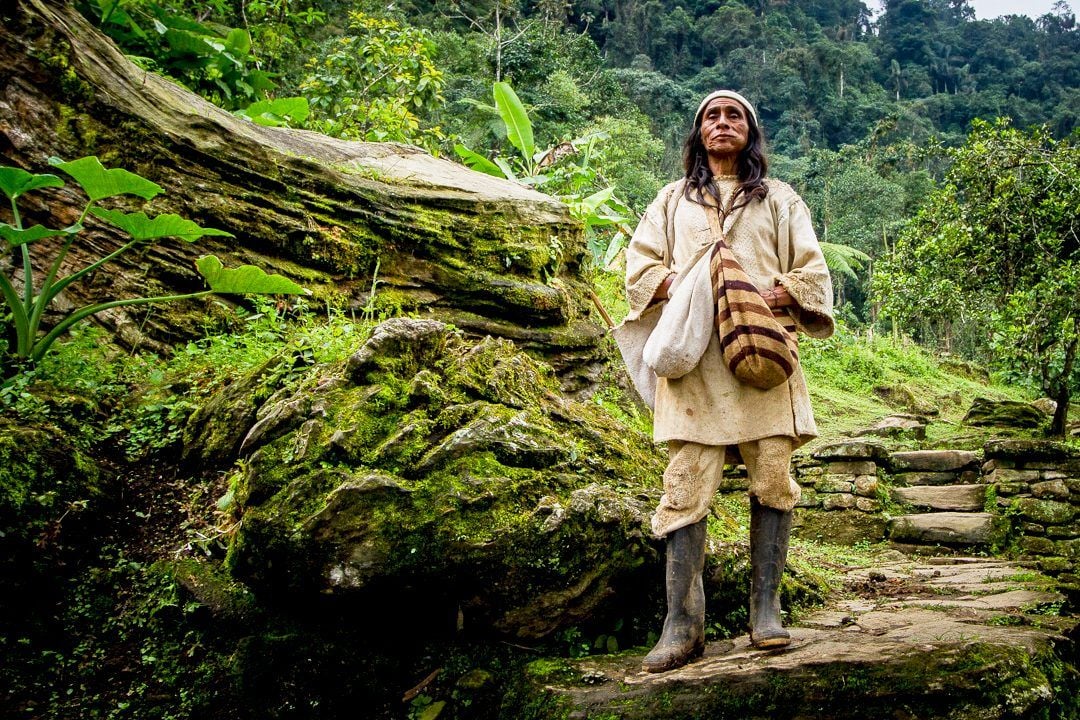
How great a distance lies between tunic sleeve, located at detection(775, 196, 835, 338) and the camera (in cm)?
279

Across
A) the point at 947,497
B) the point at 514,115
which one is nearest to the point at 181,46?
the point at 514,115

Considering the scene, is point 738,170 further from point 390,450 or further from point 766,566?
point 390,450

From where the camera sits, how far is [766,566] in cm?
271

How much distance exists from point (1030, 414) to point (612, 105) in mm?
18230

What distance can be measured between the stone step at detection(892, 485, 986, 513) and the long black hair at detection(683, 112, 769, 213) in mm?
4378

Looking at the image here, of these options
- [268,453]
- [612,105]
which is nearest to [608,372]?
[268,453]

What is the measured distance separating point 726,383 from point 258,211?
11.4 feet

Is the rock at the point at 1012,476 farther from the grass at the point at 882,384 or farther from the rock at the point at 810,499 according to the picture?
the grass at the point at 882,384

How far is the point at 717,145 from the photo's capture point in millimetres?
3018

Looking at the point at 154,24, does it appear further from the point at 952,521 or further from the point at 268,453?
the point at 952,521

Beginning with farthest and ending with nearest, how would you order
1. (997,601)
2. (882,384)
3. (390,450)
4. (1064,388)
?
(882,384) → (1064,388) → (997,601) → (390,450)

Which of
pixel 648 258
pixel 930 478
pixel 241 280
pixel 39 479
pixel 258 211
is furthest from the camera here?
pixel 930 478

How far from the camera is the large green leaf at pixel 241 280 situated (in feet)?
12.0

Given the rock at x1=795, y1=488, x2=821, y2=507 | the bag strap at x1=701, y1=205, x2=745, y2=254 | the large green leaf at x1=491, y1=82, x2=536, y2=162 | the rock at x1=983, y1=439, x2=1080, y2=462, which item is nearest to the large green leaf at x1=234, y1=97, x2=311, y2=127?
the large green leaf at x1=491, y1=82, x2=536, y2=162
